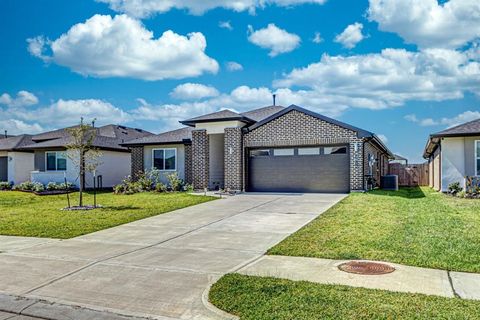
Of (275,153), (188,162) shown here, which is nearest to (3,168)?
(188,162)

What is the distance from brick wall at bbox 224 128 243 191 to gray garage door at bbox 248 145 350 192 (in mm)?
772

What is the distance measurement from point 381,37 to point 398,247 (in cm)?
1438

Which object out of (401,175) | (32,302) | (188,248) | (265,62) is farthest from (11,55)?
(401,175)

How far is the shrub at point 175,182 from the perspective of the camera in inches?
898

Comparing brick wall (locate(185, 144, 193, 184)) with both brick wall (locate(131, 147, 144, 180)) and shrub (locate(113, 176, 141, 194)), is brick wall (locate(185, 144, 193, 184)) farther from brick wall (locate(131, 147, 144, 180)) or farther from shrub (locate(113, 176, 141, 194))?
brick wall (locate(131, 147, 144, 180))

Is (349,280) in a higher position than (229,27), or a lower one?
lower

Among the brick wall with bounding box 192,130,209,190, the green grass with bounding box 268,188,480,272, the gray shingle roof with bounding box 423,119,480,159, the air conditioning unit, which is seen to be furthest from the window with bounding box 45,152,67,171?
the gray shingle roof with bounding box 423,119,480,159

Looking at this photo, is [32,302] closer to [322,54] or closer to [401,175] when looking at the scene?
[322,54]

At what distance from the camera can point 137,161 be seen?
83.3ft

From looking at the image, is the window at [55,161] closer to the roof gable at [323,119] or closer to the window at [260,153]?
the window at [260,153]

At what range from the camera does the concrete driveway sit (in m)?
5.39

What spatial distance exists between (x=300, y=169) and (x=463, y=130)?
7.59 meters

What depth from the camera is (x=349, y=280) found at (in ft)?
19.1

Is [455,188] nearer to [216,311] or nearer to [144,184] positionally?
[144,184]
